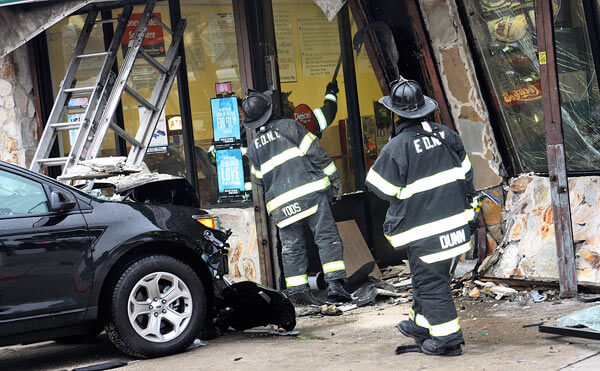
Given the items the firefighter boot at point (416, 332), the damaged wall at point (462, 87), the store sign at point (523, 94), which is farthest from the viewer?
the damaged wall at point (462, 87)

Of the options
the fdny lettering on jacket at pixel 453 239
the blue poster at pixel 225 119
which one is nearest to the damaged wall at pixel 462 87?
the blue poster at pixel 225 119

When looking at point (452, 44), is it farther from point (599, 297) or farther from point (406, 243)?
point (406, 243)

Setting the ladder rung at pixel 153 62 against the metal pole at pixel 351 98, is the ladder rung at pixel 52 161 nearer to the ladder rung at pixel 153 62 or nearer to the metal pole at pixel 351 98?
the ladder rung at pixel 153 62

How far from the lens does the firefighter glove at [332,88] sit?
972 cm

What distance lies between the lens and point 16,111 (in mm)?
10078

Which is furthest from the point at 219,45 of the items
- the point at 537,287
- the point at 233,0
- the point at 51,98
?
the point at 537,287

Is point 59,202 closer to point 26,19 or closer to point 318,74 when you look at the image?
point 26,19

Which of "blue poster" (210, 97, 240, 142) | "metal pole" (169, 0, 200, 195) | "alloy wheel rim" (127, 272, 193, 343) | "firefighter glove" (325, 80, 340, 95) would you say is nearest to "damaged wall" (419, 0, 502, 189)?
"firefighter glove" (325, 80, 340, 95)

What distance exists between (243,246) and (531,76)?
11.1 feet

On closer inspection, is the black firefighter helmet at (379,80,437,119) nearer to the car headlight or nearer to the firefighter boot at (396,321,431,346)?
the firefighter boot at (396,321,431,346)

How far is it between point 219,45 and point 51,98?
2446 millimetres

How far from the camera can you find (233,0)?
8.93 m

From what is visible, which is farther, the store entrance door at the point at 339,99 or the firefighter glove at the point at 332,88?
the firefighter glove at the point at 332,88

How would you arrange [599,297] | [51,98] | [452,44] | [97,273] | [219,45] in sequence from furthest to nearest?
[51,98] → [219,45] → [452,44] → [599,297] → [97,273]
